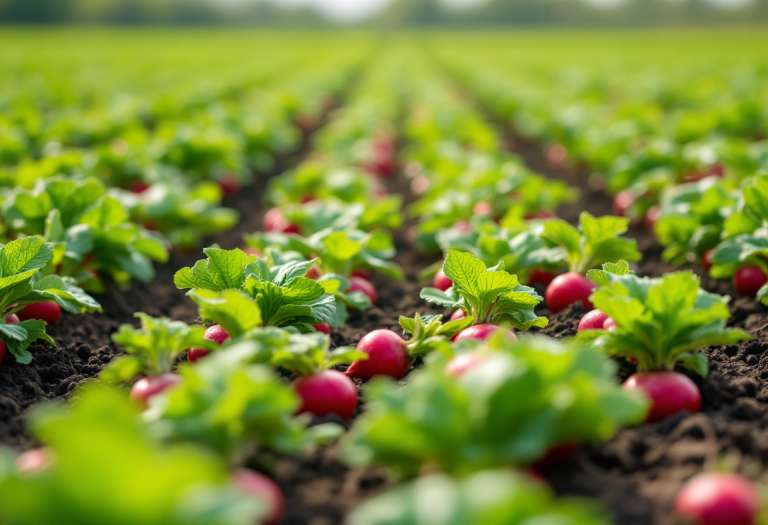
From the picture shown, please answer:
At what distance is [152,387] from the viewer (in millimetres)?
2551

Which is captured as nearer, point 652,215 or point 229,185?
point 652,215

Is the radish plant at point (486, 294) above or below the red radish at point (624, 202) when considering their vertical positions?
above

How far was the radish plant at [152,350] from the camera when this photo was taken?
2552 mm

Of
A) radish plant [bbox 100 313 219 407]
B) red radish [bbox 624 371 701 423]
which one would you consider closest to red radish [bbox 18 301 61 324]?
radish plant [bbox 100 313 219 407]

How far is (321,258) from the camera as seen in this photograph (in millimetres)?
4211

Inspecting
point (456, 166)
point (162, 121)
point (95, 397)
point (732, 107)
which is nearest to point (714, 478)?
point (95, 397)

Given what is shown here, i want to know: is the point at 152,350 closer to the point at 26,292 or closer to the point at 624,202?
the point at 26,292


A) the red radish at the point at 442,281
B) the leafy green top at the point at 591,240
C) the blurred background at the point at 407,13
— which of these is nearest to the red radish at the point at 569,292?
the leafy green top at the point at 591,240

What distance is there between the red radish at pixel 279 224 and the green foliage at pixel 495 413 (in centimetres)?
377

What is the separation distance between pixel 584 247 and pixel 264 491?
8.86ft

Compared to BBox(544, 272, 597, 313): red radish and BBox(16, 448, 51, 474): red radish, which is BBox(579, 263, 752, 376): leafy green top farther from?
BBox(16, 448, 51, 474): red radish

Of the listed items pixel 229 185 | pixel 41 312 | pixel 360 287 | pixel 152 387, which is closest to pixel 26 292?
pixel 41 312

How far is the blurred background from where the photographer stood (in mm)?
74125

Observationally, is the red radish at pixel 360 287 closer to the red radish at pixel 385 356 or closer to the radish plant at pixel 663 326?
the red radish at pixel 385 356
